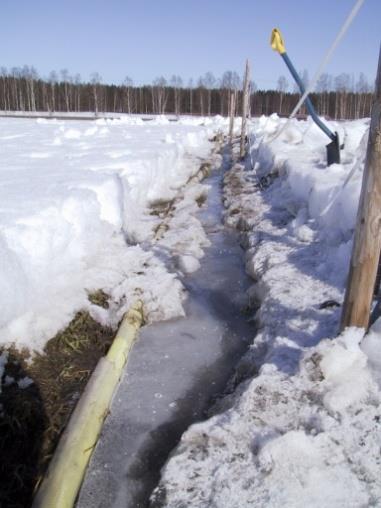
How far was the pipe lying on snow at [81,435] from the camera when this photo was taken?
200 cm

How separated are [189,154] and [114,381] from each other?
13474mm

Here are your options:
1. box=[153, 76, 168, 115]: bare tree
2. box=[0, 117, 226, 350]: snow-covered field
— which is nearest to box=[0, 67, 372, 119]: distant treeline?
box=[153, 76, 168, 115]: bare tree

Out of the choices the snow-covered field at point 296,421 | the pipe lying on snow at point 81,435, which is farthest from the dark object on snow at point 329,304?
the pipe lying on snow at point 81,435

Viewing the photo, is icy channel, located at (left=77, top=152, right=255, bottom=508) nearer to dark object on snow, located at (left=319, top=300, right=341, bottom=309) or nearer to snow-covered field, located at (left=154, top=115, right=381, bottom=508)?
snow-covered field, located at (left=154, top=115, right=381, bottom=508)

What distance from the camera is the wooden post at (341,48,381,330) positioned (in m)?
2.32

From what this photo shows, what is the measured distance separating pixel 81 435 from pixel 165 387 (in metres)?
0.79

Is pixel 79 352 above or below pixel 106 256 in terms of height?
below

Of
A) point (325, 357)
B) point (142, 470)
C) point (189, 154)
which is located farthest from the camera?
point (189, 154)

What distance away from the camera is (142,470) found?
2295 mm

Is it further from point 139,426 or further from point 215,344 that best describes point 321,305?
point 139,426

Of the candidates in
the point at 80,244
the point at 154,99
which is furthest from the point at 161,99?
the point at 80,244

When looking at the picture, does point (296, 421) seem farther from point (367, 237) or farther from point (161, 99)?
point (161, 99)

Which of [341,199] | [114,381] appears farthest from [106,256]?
[341,199]

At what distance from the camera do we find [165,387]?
9.80 ft
